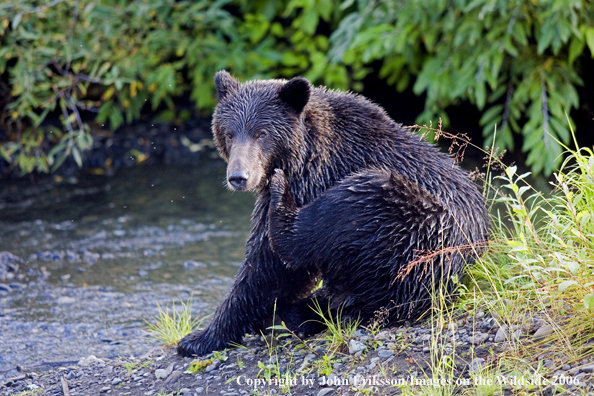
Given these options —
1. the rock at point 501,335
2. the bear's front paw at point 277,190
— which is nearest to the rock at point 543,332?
the rock at point 501,335

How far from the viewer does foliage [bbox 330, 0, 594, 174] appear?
286 inches

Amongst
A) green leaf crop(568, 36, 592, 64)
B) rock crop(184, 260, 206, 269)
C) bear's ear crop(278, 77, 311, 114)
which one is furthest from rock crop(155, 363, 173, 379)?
green leaf crop(568, 36, 592, 64)

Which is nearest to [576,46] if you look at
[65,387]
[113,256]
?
[113,256]

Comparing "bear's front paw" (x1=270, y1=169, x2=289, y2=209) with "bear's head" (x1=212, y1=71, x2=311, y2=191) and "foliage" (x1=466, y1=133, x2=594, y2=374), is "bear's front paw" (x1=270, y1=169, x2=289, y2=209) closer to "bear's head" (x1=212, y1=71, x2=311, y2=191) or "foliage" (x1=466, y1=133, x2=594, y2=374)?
"bear's head" (x1=212, y1=71, x2=311, y2=191)

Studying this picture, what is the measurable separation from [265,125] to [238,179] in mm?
520

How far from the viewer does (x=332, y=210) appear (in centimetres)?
413

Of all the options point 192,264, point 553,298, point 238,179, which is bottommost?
point 192,264

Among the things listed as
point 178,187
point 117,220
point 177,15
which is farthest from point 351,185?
point 177,15

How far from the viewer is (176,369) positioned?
4.36 m

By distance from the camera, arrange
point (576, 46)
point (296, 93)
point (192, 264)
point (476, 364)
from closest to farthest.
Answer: point (476, 364), point (296, 93), point (192, 264), point (576, 46)

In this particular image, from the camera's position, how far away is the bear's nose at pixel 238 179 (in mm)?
4219

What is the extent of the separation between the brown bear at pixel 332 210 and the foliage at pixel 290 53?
3229mm

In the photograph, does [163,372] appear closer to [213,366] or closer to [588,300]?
[213,366]

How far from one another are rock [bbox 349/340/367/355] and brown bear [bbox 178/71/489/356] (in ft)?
1.04
